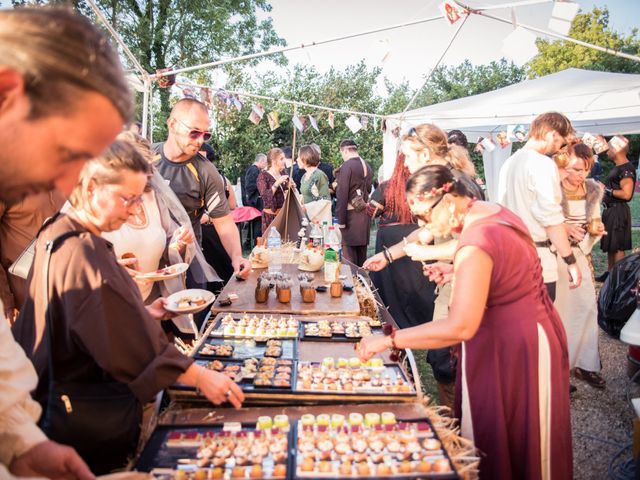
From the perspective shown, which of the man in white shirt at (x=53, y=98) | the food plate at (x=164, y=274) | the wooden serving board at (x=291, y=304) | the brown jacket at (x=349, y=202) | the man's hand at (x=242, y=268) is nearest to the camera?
the man in white shirt at (x=53, y=98)

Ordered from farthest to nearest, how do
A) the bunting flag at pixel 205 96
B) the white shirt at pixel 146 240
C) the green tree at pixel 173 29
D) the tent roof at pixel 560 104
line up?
the green tree at pixel 173 29 → the tent roof at pixel 560 104 → the bunting flag at pixel 205 96 → the white shirt at pixel 146 240

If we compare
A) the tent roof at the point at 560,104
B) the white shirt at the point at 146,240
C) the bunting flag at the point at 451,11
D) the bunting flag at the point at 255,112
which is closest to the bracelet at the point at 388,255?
the white shirt at the point at 146,240

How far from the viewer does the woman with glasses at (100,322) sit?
1.33 meters

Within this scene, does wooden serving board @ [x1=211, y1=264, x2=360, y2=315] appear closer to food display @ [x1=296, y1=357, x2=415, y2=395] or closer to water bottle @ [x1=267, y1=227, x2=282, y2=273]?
water bottle @ [x1=267, y1=227, x2=282, y2=273]

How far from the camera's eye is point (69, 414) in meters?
1.39

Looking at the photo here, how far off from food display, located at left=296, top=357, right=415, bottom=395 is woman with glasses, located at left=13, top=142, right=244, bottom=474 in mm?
371

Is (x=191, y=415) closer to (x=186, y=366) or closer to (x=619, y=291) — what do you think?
(x=186, y=366)

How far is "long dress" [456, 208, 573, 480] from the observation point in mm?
1833

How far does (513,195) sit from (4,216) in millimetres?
3429

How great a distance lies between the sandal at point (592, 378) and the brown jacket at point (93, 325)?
3.71 metres

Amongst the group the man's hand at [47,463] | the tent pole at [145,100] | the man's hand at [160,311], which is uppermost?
the tent pole at [145,100]

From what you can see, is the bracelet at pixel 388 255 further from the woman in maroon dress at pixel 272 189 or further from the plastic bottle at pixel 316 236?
the woman in maroon dress at pixel 272 189

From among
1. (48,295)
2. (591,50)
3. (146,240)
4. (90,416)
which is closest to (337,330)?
(146,240)

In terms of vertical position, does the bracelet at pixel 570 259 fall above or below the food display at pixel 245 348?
above
